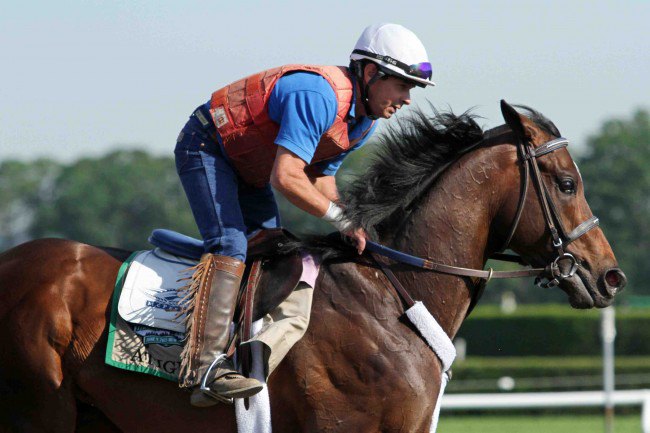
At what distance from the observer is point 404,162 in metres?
5.25

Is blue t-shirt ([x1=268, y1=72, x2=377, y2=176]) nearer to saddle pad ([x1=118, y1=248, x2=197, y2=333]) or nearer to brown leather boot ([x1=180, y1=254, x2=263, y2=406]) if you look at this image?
brown leather boot ([x1=180, y1=254, x2=263, y2=406])

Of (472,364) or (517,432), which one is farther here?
(472,364)

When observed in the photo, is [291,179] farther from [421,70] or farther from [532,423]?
[532,423]

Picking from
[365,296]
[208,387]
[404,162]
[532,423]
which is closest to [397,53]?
[404,162]

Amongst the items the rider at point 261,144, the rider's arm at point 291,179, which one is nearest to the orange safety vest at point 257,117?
the rider at point 261,144

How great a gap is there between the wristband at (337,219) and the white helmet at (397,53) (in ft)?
2.35

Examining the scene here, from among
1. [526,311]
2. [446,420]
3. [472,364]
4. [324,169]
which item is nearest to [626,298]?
[526,311]

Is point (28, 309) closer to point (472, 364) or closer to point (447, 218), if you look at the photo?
point (447, 218)

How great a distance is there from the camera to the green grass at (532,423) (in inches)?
605

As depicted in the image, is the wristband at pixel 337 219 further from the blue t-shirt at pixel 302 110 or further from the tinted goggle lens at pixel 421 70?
the tinted goggle lens at pixel 421 70

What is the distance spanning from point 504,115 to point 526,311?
26676 millimetres

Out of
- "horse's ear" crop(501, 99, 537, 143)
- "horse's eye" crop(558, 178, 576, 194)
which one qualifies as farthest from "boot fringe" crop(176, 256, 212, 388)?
"horse's eye" crop(558, 178, 576, 194)

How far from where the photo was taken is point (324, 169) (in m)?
5.66

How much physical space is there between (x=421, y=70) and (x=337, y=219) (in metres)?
0.84
